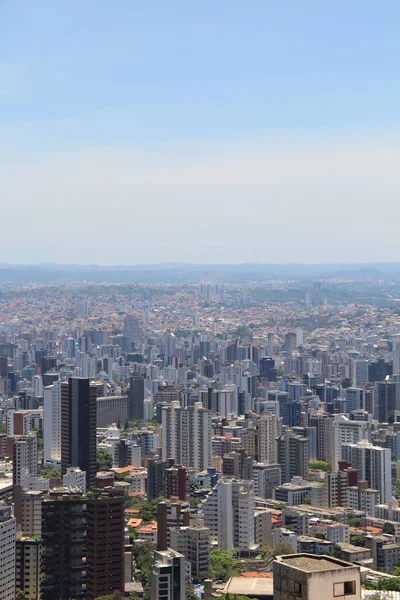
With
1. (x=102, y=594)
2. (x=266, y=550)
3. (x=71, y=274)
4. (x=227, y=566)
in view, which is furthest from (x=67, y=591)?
(x=71, y=274)

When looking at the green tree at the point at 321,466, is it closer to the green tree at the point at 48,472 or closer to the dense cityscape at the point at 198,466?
the dense cityscape at the point at 198,466

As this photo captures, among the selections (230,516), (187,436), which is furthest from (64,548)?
(187,436)

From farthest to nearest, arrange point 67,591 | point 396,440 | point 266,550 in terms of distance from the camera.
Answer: point 396,440, point 266,550, point 67,591

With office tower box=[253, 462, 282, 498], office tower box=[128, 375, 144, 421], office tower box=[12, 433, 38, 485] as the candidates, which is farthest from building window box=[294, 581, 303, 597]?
office tower box=[128, 375, 144, 421]

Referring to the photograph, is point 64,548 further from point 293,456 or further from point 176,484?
point 293,456

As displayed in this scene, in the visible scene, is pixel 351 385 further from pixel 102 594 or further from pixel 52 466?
pixel 102 594

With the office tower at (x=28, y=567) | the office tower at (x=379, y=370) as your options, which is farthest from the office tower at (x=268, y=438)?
the office tower at (x=379, y=370)

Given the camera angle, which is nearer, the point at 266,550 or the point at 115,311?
the point at 266,550
